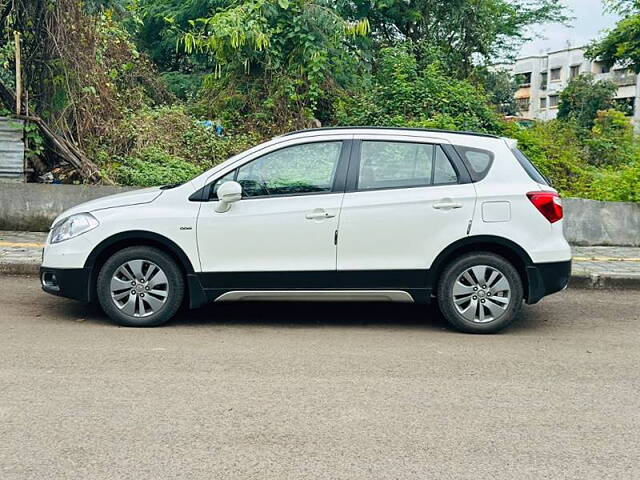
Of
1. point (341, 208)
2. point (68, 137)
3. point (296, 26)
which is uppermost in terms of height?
point (296, 26)

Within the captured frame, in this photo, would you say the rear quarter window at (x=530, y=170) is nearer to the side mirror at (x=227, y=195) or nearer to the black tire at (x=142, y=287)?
the side mirror at (x=227, y=195)

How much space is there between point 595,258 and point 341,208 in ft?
17.4

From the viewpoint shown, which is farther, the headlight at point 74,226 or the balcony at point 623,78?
the balcony at point 623,78

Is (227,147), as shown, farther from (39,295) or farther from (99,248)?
(99,248)

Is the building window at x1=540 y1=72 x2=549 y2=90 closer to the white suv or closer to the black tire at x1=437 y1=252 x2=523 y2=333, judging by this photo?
the white suv

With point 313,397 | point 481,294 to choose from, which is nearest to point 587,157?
point 481,294

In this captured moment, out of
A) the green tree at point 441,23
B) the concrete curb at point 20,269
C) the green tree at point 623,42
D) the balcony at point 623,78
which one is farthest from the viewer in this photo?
the balcony at point 623,78

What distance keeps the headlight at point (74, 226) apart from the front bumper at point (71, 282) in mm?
294

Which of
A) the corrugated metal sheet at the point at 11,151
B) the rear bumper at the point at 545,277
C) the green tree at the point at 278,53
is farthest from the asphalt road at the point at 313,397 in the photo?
the green tree at the point at 278,53

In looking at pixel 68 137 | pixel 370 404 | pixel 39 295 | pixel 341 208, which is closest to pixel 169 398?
pixel 370 404

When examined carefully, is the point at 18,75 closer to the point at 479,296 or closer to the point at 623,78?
the point at 479,296

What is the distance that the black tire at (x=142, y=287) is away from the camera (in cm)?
710

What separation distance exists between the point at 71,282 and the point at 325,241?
2316mm

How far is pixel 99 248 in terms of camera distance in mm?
7102
